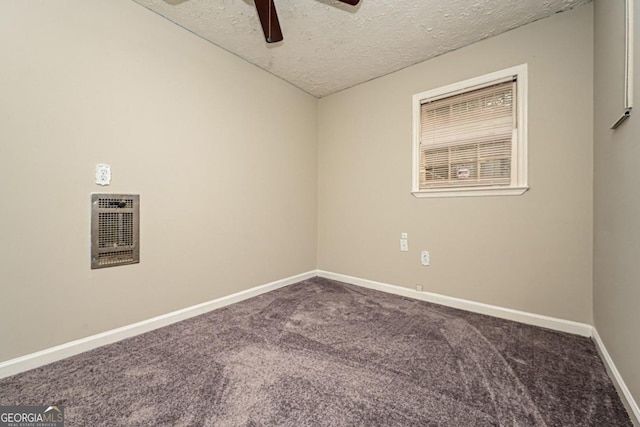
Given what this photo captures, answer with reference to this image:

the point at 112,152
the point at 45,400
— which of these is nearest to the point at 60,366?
the point at 45,400

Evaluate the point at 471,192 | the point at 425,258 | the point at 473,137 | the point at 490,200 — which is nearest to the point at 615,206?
the point at 490,200

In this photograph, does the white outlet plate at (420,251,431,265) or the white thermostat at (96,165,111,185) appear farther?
the white outlet plate at (420,251,431,265)

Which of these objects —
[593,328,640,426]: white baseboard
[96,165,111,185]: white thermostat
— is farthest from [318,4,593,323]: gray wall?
[96,165,111,185]: white thermostat

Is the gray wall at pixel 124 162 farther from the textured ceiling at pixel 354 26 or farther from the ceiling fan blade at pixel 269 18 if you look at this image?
the ceiling fan blade at pixel 269 18

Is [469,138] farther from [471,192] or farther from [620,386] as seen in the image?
[620,386]

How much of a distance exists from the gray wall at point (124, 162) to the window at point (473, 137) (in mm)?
1671

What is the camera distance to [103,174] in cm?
173

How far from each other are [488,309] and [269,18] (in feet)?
9.39

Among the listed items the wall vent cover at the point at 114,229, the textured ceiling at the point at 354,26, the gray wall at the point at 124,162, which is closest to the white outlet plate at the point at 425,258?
the gray wall at the point at 124,162

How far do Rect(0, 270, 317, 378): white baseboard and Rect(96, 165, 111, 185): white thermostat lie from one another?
1.04m

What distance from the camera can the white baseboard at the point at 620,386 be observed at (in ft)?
3.54

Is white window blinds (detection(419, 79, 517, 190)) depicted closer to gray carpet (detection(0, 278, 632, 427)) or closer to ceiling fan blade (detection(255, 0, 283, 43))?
gray carpet (detection(0, 278, 632, 427))

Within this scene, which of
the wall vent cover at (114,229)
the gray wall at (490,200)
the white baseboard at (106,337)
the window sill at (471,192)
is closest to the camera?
the white baseboard at (106,337)

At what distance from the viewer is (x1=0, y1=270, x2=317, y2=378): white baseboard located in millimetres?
1437
